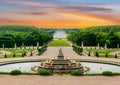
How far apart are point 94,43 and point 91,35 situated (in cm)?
273

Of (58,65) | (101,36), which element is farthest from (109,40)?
(58,65)

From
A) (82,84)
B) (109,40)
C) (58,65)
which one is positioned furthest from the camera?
(109,40)

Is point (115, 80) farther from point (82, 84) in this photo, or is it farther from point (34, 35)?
point (34, 35)

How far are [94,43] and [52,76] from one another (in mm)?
62803

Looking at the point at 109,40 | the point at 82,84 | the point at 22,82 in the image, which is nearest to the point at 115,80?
A: the point at 82,84

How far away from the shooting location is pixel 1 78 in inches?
1091

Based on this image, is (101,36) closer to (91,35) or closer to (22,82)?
(91,35)

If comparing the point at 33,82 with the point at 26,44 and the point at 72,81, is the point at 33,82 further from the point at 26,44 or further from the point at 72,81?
the point at 26,44

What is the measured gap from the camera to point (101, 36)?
293ft

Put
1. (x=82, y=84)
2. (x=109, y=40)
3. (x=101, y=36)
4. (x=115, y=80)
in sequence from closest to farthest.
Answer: (x=82, y=84) → (x=115, y=80) → (x=109, y=40) → (x=101, y=36)

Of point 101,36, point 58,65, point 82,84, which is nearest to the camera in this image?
point 82,84

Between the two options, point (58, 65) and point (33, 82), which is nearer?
point (33, 82)

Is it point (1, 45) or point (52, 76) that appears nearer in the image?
point (52, 76)

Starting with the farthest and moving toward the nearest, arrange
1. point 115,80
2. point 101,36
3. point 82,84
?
point 101,36
point 115,80
point 82,84
